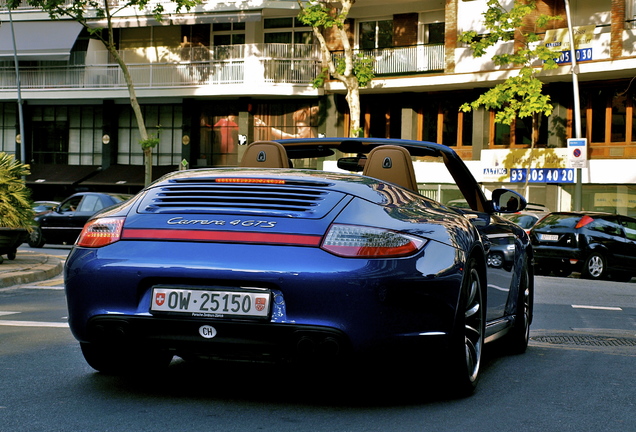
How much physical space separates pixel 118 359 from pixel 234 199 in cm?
121

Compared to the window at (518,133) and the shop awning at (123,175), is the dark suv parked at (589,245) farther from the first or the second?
the shop awning at (123,175)

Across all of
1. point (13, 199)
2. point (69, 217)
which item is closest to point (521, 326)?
point (13, 199)

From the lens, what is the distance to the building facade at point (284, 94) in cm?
3538

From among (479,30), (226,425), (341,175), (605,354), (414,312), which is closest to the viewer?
(226,425)

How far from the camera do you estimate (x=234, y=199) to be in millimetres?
4902

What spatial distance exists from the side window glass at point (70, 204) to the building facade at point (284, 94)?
13191 millimetres

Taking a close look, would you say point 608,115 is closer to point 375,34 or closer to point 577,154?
point 577,154

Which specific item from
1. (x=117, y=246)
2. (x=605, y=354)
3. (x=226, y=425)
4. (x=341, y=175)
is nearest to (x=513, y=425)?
(x=226, y=425)

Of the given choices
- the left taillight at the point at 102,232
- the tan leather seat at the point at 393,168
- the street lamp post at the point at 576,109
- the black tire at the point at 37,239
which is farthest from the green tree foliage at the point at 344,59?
the left taillight at the point at 102,232

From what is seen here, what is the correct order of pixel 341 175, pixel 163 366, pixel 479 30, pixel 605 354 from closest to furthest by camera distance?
pixel 341 175 → pixel 163 366 → pixel 605 354 → pixel 479 30

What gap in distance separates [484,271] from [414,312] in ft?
3.96

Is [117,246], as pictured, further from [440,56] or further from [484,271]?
[440,56]

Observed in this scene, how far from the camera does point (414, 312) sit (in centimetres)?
458

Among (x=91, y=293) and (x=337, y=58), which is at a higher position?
(x=337, y=58)
